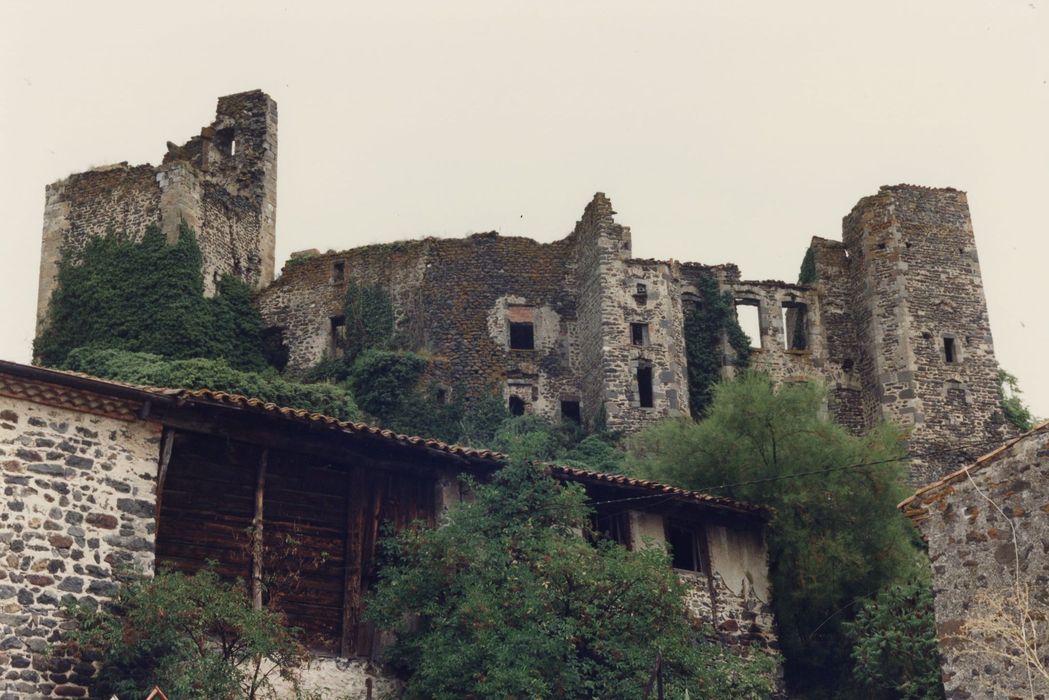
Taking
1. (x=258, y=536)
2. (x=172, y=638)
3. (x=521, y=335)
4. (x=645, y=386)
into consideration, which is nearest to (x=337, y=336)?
(x=521, y=335)

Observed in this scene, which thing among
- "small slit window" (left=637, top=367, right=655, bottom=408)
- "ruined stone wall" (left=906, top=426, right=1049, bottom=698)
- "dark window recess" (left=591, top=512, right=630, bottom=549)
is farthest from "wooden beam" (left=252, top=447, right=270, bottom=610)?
"small slit window" (left=637, top=367, right=655, bottom=408)

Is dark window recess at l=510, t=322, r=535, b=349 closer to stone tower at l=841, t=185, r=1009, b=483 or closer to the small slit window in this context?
the small slit window

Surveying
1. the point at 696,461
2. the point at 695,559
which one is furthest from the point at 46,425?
the point at 696,461

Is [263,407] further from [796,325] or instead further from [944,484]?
[796,325]

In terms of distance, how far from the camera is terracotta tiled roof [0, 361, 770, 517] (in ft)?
65.4

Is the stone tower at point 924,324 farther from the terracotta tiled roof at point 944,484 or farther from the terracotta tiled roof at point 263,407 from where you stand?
the terracotta tiled roof at point 944,484

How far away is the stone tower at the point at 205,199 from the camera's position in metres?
44.2

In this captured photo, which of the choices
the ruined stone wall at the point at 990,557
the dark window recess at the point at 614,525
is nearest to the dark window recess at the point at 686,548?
the dark window recess at the point at 614,525

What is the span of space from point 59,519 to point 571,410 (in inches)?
1029

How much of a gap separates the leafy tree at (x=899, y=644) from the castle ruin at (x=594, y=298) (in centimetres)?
1798

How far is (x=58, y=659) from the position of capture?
62.9 ft

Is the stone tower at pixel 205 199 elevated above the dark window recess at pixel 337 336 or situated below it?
above

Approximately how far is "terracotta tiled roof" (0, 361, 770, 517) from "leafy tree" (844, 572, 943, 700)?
2861 millimetres

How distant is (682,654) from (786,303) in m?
28.1
